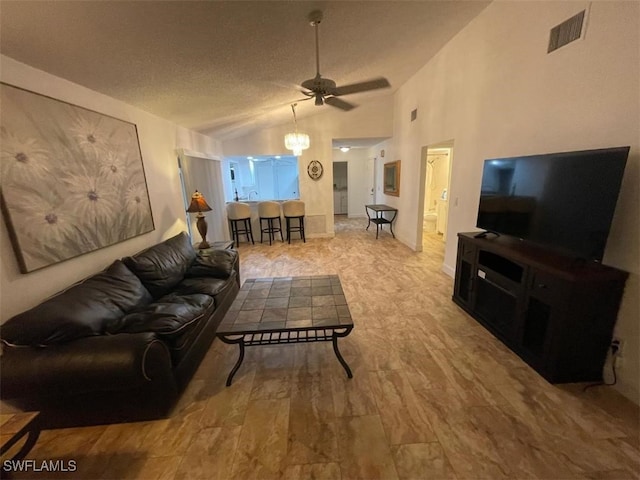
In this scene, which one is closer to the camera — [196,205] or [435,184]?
[196,205]

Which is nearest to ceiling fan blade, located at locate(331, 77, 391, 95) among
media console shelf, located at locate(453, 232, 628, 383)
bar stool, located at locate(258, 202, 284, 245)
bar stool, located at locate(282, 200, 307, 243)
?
media console shelf, located at locate(453, 232, 628, 383)

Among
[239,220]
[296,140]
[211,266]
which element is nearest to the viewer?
[211,266]

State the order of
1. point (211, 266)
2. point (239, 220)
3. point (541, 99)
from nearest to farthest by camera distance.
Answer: point (541, 99)
point (211, 266)
point (239, 220)

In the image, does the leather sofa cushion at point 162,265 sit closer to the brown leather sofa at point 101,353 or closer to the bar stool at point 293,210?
the brown leather sofa at point 101,353

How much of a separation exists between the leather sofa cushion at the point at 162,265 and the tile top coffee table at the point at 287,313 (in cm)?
79

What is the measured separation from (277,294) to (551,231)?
7.37 ft

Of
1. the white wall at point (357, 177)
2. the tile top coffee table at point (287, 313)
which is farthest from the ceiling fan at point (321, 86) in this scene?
the white wall at point (357, 177)

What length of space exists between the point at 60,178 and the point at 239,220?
13.5ft

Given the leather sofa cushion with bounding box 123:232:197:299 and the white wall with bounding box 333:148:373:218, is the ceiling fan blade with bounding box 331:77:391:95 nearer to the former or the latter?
the leather sofa cushion with bounding box 123:232:197:299

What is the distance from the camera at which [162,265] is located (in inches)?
101

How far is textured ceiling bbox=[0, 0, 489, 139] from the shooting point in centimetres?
149

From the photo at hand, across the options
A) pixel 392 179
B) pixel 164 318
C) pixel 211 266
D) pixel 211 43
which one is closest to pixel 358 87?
pixel 211 43

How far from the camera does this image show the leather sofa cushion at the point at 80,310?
57.8 inches

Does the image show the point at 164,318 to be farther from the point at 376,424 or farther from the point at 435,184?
the point at 435,184
